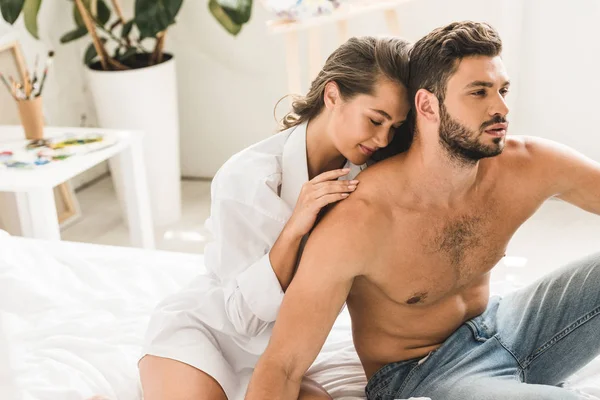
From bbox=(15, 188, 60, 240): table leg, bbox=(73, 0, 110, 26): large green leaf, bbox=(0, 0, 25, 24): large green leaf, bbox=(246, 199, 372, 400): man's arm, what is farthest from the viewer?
bbox=(73, 0, 110, 26): large green leaf

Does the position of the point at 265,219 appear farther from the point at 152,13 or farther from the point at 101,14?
the point at 101,14

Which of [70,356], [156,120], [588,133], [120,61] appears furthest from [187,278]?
[588,133]

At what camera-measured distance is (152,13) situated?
10.6 feet

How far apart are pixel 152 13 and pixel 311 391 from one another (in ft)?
6.84

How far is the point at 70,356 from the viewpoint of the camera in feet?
5.82

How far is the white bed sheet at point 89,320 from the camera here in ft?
5.55

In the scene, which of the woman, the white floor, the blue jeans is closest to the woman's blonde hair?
the woman

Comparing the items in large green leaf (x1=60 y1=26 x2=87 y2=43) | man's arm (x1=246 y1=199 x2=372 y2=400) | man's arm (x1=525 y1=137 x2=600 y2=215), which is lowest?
man's arm (x1=246 y1=199 x2=372 y2=400)

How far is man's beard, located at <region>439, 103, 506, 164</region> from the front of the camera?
1.49 meters

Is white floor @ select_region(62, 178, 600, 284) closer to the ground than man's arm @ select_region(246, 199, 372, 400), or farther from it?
closer to the ground

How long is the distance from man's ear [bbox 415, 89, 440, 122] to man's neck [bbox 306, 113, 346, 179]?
24 centimetres

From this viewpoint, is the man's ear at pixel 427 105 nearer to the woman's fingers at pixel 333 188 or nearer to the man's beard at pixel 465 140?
the man's beard at pixel 465 140

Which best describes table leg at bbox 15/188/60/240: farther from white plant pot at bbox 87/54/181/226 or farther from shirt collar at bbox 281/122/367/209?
shirt collar at bbox 281/122/367/209

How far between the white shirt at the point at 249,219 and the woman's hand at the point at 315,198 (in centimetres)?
9
